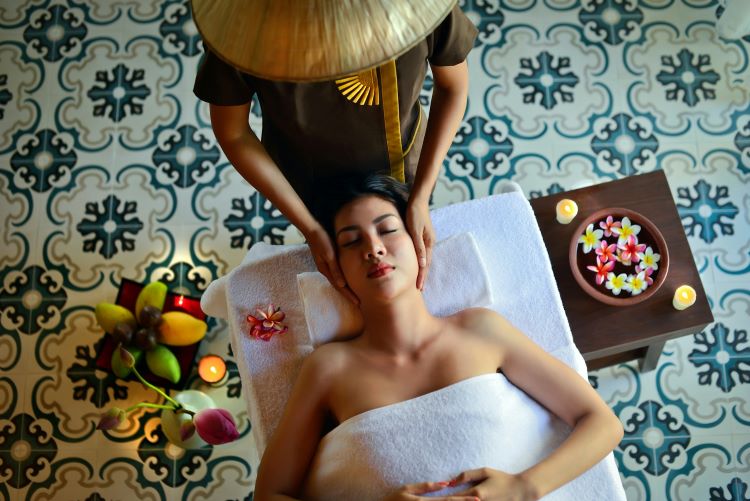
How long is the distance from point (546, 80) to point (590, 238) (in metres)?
0.94

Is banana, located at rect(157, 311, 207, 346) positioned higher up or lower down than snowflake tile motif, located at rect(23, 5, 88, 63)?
lower down

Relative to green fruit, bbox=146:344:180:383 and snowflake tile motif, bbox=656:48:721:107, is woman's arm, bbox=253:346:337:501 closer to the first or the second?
green fruit, bbox=146:344:180:383

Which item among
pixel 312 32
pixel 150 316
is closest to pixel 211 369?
pixel 150 316

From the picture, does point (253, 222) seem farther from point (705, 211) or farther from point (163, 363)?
point (705, 211)

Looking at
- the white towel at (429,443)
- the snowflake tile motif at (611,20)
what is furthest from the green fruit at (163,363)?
the snowflake tile motif at (611,20)

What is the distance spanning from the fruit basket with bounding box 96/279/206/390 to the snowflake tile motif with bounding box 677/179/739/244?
5.66 feet

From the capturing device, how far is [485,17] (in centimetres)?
278

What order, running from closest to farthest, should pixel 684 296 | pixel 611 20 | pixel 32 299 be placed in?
pixel 684 296 → pixel 32 299 → pixel 611 20

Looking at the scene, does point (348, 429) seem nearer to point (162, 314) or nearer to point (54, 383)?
point (162, 314)

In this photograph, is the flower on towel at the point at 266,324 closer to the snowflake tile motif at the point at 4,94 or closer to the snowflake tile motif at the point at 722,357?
the snowflake tile motif at the point at 722,357

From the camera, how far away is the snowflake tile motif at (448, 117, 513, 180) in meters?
2.64

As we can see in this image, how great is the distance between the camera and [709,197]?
2588 mm

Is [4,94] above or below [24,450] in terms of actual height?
above

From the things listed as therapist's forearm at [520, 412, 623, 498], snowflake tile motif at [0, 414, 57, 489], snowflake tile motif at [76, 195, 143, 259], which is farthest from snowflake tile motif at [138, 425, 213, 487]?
therapist's forearm at [520, 412, 623, 498]
